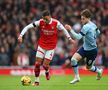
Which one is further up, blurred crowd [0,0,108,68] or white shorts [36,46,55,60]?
blurred crowd [0,0,108,68]

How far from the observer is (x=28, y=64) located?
29.8 metres

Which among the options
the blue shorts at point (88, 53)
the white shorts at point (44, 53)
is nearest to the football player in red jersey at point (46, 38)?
the white shorts at point (44, 53)

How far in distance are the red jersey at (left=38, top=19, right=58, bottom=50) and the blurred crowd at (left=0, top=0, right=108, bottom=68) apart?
9.72 metres

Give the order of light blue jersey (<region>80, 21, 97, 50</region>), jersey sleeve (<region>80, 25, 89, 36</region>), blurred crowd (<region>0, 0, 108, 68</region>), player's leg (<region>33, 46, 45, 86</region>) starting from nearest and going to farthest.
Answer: jersey sleeve (<region>80, 25, 89, 36</region>) < light blue jersey (<region>80, 21, 97, 50</region>) < player's leg (<region>33, 46, 45, 86</region>) < blurred crowd (<region>0, 0, 108, 68</region>)

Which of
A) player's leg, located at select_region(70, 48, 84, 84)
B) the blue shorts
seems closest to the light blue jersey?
the blue shorts

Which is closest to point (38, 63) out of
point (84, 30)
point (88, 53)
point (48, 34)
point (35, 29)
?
point (48, 34)

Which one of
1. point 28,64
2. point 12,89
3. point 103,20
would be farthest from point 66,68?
point 12,89

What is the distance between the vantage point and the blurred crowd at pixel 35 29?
97.5 feet

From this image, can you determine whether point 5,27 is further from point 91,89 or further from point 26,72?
point 91,89

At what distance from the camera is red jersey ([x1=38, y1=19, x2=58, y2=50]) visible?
63.4 ft

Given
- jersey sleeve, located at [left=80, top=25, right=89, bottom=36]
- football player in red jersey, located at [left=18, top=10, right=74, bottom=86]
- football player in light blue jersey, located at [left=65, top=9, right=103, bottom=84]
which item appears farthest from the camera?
football player in red jersey, located at [left=18, top=10, right=74, bottom=86]

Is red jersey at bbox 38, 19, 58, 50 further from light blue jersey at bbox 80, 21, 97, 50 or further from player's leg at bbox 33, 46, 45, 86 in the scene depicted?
light blue jersey at bbox 80, 21, 97, 50

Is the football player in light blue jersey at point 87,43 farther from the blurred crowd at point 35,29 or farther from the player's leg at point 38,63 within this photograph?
the blurred crowd at point 35,29

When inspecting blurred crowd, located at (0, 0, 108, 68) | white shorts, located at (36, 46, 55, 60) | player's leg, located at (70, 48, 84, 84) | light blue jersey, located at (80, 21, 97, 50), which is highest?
blurred crowd, located at (0, 0, 108, 68)
